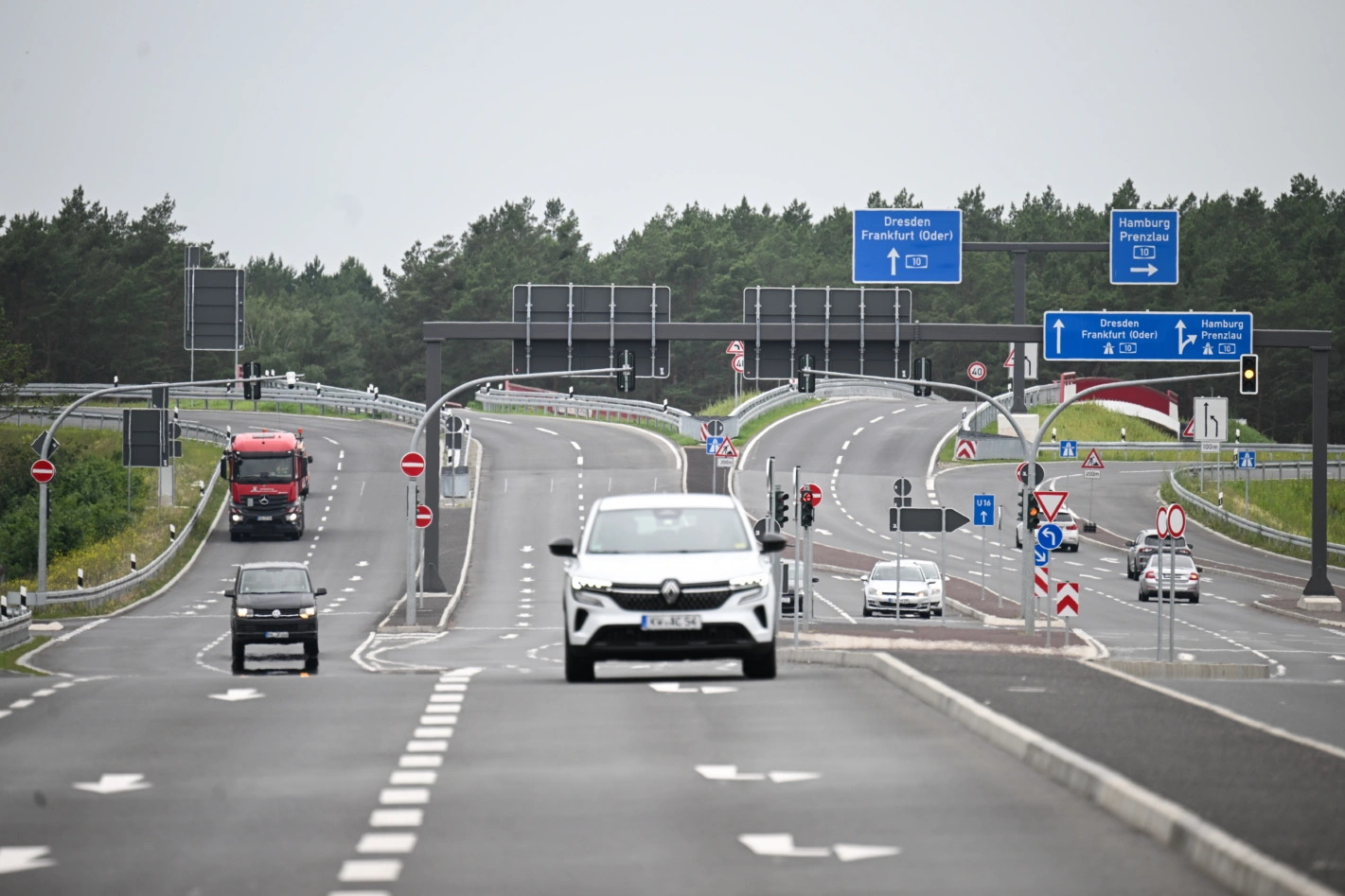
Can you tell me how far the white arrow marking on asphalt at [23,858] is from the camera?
9.18 meters

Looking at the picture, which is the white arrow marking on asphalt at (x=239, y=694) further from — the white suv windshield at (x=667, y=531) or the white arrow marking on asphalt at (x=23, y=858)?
the white arrow marking on asphalt at (x=23, y=858)

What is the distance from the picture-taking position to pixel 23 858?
940 centimetres

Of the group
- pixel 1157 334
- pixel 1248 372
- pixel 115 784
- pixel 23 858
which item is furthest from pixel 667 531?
pixel 1157 334

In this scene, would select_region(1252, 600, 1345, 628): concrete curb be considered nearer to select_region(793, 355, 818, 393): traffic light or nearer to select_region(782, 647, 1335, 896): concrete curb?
select_region(793, 355, 818, 393): traffic light

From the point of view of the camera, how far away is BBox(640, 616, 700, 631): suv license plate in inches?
701

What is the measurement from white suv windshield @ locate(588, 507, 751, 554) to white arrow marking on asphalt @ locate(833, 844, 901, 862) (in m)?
8.93

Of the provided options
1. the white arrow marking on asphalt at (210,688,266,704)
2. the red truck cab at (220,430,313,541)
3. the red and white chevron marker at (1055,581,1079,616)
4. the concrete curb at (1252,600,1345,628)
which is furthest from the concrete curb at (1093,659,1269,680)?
the red truck cab at (220,430,313,541)

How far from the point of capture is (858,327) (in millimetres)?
49125

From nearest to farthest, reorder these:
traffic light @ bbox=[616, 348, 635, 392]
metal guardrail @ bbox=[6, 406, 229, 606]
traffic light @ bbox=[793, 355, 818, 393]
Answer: traffic light @ bbox=[616, 348, 635, 392] → traffic light @ bbox=[793, 355, 818, 393] → metal guardrail @ bbox=[6, 406, 229, 606]

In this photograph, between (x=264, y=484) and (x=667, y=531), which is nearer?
(x=667, y=531)

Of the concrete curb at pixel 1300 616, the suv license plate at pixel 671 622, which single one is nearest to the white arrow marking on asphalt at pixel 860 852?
the suv license plate at pixel 671 622

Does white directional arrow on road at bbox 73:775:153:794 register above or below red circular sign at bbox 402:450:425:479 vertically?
below

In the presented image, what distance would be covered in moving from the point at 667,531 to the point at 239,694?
4281 millimetres

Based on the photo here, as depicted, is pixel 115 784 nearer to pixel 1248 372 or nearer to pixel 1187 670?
pixel 1187 670
